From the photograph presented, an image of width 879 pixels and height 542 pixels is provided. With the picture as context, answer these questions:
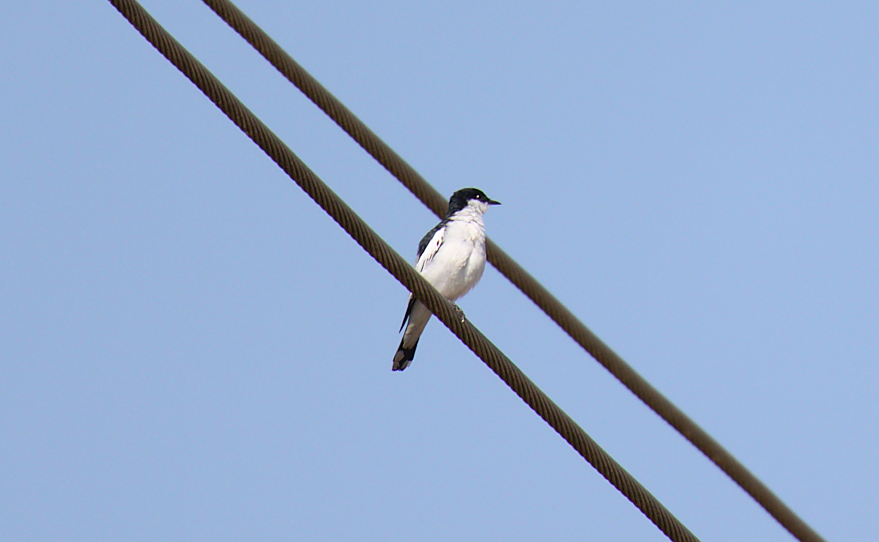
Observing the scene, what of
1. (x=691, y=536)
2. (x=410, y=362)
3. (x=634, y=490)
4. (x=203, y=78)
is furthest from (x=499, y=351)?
(x=410, y=362)

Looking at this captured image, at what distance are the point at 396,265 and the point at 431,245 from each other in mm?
3569

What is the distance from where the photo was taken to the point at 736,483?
6.04m

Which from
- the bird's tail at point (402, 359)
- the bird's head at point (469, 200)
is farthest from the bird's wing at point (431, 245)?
the bird's tail at point (402, 359)

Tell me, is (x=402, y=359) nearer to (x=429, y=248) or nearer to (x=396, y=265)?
(x=429, y=248)

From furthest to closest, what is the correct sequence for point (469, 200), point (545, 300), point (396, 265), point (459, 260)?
1. point (469, 200)
2. point (459, 260)
3. point (545, 300)
4. point (396, 265)

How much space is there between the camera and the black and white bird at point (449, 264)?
7.87m

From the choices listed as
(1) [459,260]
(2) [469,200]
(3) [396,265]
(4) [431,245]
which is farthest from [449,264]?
(3) [396,265]

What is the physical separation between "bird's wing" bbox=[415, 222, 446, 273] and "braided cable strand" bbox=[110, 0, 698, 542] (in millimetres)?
3186

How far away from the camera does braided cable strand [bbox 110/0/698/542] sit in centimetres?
442

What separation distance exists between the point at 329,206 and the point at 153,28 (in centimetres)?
109

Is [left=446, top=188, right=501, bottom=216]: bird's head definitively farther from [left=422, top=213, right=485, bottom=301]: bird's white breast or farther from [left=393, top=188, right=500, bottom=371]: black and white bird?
[left=422, top=213, right=485, bottom=301]: bird's white breast

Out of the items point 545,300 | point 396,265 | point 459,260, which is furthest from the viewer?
point 459,260

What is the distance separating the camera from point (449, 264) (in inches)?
311

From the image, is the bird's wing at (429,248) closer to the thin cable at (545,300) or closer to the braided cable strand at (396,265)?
the thin cable at (545,300)
